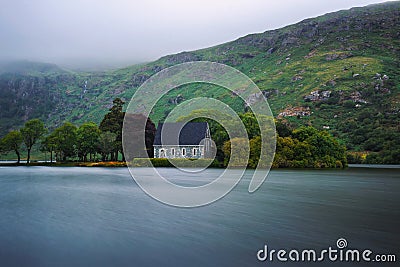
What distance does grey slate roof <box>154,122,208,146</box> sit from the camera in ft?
230

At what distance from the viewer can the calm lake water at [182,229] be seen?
415 inches

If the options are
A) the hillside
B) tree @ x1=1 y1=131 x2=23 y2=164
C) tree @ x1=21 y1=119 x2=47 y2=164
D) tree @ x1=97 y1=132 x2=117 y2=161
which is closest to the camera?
tree @ x1=97 y1=132 x2=117 y2=161

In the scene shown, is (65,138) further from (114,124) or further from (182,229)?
(182,229)

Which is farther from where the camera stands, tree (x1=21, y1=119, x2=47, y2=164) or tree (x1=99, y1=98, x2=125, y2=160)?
tree (x1=99, y1=98, x2=125, y2=160)

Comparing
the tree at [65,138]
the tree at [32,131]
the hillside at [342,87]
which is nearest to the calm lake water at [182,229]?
the tree at [65,138]

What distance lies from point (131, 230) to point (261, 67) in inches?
7531

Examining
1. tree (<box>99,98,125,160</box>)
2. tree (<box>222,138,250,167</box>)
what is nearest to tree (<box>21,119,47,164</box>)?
tree (<box>99,98,125,160</box>)

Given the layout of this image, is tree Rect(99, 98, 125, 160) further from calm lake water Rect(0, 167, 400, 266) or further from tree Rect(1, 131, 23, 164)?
calm lake water Rect(0, 167, 400, 266)

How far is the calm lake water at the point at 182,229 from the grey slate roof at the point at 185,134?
47.4 metres

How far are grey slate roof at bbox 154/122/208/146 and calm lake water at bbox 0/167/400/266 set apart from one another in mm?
47443

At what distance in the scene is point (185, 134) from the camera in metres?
72.1

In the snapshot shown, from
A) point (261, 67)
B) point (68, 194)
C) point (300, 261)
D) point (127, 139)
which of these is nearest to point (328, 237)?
point (300, 261)

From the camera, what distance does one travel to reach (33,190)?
2700 cm

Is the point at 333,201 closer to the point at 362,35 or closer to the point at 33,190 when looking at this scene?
the point at 33,190
